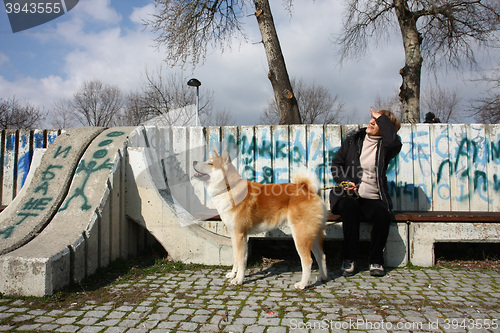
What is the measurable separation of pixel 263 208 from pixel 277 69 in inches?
208

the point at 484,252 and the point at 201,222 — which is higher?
the point at 201,222

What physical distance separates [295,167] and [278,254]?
5.01 ft

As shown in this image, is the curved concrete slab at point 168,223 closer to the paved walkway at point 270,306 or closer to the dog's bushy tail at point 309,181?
the paved walkway at point 270,306

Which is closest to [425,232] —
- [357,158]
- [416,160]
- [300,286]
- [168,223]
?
Answer: [357,158]

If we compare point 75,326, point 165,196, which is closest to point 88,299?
point 75,326

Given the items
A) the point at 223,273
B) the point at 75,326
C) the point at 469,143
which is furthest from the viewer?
the point at 469,143

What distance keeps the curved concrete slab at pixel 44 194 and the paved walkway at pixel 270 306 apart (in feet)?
2.89

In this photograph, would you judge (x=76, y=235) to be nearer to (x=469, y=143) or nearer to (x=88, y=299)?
(x=88, y=299)

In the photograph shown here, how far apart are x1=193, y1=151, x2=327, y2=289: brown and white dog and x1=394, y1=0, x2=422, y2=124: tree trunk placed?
290 inches

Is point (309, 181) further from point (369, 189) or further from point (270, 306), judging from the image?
point (270, 306)

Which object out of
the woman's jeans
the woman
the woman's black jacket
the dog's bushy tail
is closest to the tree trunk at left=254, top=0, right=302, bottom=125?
the woman's black jacket

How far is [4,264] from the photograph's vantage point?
359 cm

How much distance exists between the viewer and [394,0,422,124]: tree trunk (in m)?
10.1

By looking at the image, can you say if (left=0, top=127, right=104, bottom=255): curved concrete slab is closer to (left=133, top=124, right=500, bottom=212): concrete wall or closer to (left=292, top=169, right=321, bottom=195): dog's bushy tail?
(left=133, top=124, right=500, bottom=212): concrete wall
